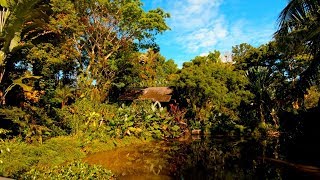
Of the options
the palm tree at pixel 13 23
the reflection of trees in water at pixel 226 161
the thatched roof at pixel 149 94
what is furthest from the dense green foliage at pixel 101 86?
the reflection of trees in water at pixel 226 161

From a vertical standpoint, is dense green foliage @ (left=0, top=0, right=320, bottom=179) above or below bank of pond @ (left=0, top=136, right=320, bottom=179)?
above

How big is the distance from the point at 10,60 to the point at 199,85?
1260 centimetres

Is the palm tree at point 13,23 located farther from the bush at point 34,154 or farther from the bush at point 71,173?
the bush at point 71,173

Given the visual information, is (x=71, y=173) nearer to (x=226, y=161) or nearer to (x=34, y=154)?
(x=34, y=154)

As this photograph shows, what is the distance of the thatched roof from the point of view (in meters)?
26.1

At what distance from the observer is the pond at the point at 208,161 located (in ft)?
30.5

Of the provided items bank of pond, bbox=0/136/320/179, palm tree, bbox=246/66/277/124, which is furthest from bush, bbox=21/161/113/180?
palm tree, bbox=246/66/277/124

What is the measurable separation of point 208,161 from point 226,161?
0.68 meters

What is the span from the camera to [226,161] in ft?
37.8

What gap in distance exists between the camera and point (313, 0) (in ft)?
31.4

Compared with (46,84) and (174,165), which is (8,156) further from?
(46,84)

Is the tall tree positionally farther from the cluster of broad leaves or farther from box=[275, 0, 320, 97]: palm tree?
box=[275, 0, 320, 97]: palm tree

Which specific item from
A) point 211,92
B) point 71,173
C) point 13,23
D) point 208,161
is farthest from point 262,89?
point 71,173

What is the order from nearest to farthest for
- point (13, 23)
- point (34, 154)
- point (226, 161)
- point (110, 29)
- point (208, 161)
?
point (13, 23)
point (34, 154)
point (226, 161)
point (208, 161)
point (110, 29)
